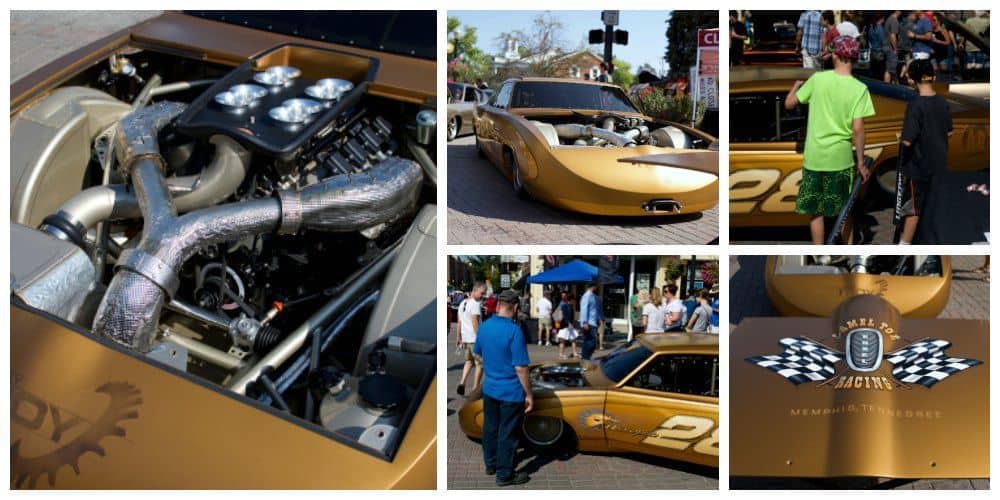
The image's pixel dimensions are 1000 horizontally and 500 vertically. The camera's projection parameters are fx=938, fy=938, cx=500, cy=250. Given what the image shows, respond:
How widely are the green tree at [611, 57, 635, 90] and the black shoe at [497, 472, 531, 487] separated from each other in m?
1.38

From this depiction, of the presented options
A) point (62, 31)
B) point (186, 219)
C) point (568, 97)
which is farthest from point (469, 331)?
point (62, 31)

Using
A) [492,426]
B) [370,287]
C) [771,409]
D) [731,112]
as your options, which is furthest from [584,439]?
[731,112]

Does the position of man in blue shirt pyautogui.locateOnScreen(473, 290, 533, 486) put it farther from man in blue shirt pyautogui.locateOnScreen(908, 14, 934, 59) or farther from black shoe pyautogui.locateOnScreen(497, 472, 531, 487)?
man in blue shirt pyautogui.locateOnScreen(908, 14, 934, 59)

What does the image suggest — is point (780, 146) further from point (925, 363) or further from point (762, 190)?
point (925, 363)

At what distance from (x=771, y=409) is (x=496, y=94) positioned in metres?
1.44

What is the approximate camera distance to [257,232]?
322 centimetres

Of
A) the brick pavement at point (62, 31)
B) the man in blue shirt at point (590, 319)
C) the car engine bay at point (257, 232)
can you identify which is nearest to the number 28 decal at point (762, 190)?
the man in blue shirt at point (590, 319)

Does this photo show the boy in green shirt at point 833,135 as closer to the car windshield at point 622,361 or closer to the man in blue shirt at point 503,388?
the car windshield at point 622,361

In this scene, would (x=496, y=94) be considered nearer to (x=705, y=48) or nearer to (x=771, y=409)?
(x=705, y=48)

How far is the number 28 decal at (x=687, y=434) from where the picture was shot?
10.5ft

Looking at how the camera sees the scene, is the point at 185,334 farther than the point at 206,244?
Yes

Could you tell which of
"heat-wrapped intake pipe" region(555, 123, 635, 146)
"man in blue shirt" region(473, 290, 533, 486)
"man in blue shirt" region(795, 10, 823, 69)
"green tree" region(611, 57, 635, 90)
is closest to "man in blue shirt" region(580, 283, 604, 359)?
"man in blue shirt" region(473, 290, 533, 486)

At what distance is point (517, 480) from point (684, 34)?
1641 mm

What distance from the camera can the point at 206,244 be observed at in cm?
314
